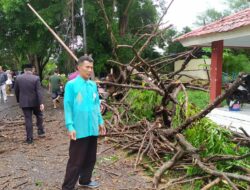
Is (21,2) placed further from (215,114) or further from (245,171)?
(245,171)

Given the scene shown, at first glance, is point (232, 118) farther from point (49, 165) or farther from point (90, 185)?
point (90, 185)

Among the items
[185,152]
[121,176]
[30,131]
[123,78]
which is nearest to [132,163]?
[121,176]

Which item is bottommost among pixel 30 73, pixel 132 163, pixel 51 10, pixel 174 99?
pixel 132 163

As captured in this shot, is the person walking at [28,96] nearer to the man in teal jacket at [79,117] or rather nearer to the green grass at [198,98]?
the man in teal jacket at [79,117]

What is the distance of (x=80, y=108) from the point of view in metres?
4.96

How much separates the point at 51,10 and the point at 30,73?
13199 millimetres

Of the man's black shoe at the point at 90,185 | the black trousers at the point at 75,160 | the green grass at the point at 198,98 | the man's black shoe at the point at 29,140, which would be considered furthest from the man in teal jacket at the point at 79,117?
the green grass at the point at 198,98

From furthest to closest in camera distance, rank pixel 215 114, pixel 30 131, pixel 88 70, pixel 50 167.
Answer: pixel 215 114
pixel 30 131
pixel 50 167
pixel 88 70

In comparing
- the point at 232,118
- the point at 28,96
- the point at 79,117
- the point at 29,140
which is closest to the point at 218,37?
the point at 232,118

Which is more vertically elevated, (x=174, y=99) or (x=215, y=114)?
(x=174, y=99)

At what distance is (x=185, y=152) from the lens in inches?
231

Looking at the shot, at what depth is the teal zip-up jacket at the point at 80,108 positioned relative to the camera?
16.0ft

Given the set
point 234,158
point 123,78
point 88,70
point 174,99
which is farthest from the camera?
point 123,78

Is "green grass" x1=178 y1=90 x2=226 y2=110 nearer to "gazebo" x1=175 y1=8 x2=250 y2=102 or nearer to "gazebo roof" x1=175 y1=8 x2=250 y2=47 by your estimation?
"gazebo" x1=175 y1=8 x2=250 y2=102
